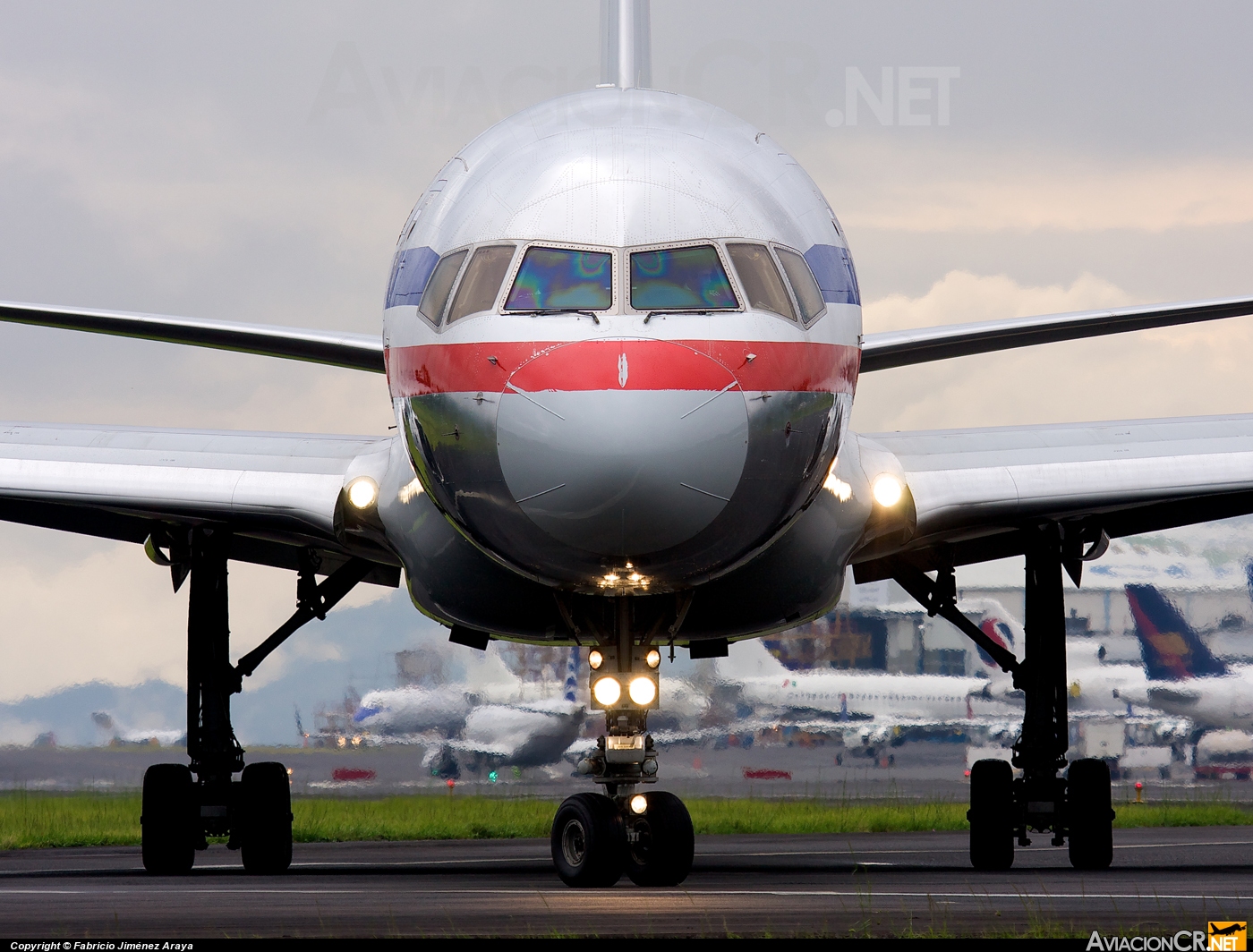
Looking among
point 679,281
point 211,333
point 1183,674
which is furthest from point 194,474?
point 1183,674

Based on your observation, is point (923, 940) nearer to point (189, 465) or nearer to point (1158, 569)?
point (189, 465)

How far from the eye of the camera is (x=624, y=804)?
13430 millimetres

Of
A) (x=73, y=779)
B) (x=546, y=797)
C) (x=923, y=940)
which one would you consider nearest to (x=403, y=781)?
(x=546, y=797)

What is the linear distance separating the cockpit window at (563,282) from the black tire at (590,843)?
392cm

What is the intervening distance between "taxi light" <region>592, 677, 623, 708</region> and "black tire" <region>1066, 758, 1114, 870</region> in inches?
195

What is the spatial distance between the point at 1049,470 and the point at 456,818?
1338 cm

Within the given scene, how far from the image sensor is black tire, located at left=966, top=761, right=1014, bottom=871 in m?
16.4

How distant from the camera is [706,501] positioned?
10.8m

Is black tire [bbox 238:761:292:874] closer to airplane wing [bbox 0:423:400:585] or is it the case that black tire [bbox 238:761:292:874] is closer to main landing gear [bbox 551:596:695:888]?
airplane wing [bbox 0:423:400:585]

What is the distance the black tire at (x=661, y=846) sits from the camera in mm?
13109

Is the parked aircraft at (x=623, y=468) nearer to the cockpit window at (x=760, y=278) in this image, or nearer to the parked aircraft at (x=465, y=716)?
the cockpit window at (x=760, y=278)

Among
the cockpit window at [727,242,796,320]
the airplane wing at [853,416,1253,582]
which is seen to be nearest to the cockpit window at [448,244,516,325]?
the cockpit window at [727,242,796,320]

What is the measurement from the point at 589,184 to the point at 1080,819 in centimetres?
826

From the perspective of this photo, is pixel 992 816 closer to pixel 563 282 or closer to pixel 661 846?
pixel 661 846
